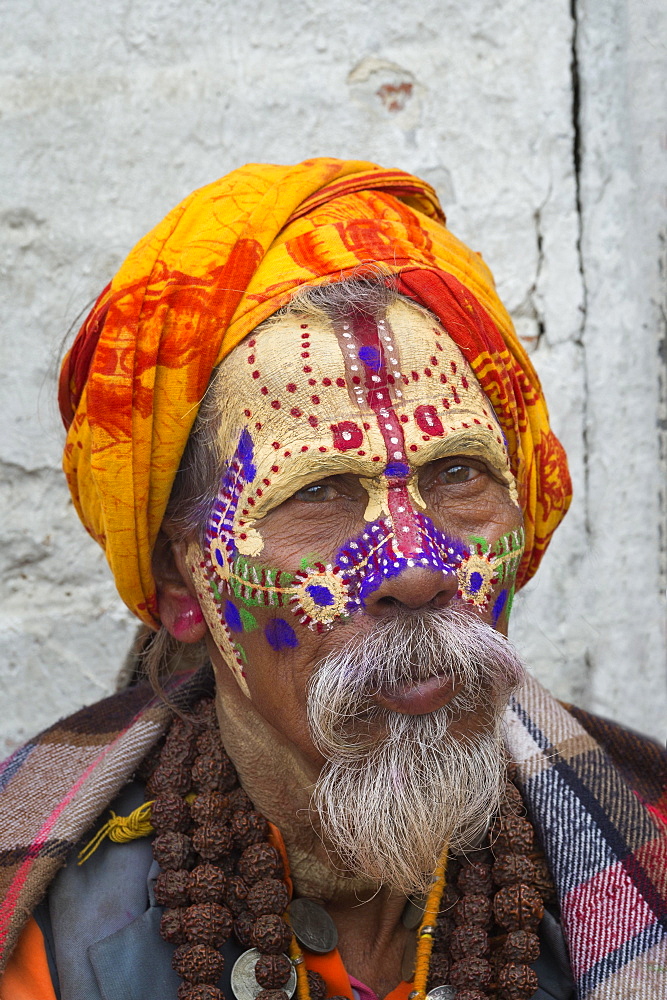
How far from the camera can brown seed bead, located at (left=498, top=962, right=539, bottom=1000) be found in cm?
182

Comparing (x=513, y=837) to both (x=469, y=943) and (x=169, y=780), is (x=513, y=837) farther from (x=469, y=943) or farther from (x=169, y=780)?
(x=169, y=780)

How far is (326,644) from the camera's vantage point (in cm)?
178

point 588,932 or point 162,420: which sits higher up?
point 162,420

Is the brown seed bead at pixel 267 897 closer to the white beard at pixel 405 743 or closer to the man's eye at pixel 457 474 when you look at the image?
the white beard at pixel 405 743

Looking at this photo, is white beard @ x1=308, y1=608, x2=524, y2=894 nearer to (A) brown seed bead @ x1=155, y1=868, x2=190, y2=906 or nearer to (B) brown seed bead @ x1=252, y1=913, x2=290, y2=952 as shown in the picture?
(B) brown seed bead @ x1=252, y1=913, x2=290, y2=952

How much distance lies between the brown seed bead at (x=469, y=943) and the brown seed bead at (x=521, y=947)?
0.13 feet

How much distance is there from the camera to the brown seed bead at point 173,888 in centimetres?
188

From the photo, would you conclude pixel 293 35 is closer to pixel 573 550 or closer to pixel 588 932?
pixel 573 550

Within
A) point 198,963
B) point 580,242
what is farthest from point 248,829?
point 580,242

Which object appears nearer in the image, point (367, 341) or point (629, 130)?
point (367, 341)

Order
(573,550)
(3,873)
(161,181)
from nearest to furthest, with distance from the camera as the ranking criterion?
(3,873), (161,181), (573,550)

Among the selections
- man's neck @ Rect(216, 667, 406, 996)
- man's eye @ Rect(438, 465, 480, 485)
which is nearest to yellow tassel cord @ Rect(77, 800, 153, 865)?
man's neck @ Rect(216, 667, 406, 996)

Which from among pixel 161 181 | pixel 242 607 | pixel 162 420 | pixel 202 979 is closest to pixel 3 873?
pixel 202 979

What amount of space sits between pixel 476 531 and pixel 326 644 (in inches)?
14.8
